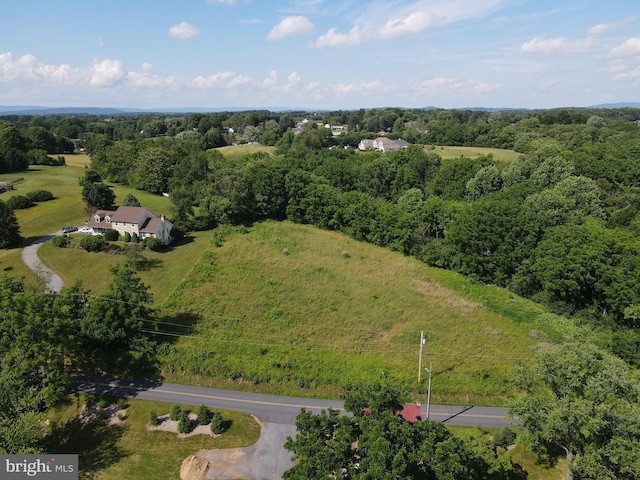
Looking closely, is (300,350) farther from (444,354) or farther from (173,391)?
(444,354)

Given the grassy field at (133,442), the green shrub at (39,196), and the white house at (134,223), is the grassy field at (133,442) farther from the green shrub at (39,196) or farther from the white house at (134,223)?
the green shrub at (39,196)

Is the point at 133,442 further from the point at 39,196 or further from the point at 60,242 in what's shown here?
the point at 39,196

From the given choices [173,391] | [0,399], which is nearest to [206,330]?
[173,391]

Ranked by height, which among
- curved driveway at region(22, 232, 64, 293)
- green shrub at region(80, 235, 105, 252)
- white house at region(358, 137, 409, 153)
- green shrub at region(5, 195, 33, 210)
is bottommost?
curved driveway at region(22, 232, 64, 293)

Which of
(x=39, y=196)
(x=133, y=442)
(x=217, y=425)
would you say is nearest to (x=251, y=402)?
(x=217, y=425)

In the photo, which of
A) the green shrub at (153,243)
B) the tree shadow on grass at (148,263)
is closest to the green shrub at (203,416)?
the tree shadow on grass at (148,263)

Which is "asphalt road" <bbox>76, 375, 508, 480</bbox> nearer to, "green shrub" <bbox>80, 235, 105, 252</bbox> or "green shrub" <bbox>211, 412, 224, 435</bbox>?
"green shrub" <bbox>211, 412, 224, 435</bbox>

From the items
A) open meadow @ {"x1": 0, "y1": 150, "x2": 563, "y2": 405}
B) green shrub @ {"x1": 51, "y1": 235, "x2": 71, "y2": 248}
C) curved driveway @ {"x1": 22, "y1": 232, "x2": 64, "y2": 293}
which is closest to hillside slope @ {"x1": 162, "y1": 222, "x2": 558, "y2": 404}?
open meadow @ {"x1": 0, "y1": 150, "x2": 563, "y2": 405}
